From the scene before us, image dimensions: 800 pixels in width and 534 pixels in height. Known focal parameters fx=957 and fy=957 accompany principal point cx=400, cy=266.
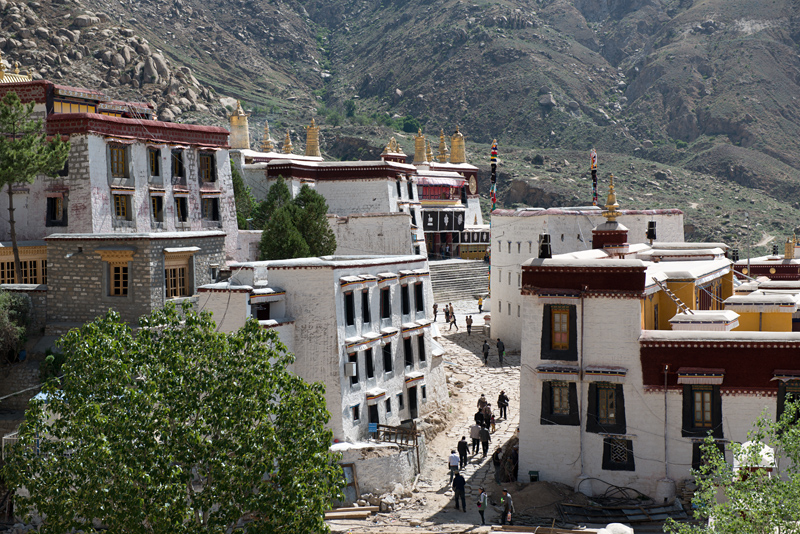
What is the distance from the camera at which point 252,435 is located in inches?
693

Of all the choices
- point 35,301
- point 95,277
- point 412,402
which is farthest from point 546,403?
point 35,301

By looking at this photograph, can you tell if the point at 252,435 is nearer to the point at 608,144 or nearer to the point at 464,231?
the point at 464,231

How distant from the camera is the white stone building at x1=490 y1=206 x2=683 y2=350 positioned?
44531 mm

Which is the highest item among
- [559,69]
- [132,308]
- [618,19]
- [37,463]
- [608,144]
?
[618,19]

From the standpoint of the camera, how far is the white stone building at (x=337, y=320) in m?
26.9

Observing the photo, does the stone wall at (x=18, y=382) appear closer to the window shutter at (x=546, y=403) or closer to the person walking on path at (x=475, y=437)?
the person walking on path at (x=475, y=437)

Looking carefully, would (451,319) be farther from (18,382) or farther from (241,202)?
(18,382)

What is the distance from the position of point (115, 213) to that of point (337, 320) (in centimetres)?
1120

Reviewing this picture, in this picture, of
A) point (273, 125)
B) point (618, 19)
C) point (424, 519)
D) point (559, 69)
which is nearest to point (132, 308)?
point (424, 519)

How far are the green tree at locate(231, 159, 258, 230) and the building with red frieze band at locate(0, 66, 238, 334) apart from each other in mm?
2894

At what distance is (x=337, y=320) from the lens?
90.5 ft

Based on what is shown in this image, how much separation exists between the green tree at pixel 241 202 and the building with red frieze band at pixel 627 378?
19.5m

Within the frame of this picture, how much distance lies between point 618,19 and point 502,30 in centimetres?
3148

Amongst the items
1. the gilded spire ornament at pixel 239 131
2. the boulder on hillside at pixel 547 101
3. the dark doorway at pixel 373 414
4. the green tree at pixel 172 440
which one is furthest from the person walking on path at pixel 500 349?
the boulder on hillside at pixel 547 101
